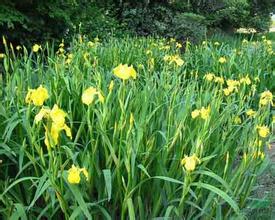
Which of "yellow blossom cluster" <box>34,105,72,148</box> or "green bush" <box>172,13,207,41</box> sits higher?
"yellow blossom cluster" <box>34,105,72,148</box>

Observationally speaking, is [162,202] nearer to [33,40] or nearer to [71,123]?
[71,123]

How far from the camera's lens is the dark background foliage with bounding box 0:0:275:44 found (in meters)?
5.62

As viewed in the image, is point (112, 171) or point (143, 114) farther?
point (143, 114)

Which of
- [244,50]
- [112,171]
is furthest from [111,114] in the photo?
[244,50]

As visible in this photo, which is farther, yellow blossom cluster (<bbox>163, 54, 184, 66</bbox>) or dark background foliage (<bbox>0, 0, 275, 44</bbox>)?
dark background foliage (<bbox>0, 0, 275, 44</bbox>)

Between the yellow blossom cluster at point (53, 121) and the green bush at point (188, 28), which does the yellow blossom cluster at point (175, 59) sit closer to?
the yellow blossom cluster at point (53, 121)

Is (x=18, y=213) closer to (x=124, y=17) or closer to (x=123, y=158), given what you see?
(x=123, y=158)

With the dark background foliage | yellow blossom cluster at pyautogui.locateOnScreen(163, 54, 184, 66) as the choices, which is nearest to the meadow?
yellow blossom cluster at pyautogui.locateOnScreen(163, 54, 184, 66)

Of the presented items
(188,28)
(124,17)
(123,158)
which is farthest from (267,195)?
(124,17)

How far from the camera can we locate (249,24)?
12453 mm

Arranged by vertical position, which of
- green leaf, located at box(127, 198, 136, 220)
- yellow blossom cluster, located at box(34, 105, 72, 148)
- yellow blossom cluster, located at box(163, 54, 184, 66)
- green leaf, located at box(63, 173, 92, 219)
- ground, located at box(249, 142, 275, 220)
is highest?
yellow blossom cluster, located at box(34, 105, 72, 148)

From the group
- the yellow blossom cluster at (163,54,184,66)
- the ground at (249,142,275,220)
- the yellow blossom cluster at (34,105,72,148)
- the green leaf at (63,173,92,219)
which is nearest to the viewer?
the yellow blossom cluster at (34,105,72,148)

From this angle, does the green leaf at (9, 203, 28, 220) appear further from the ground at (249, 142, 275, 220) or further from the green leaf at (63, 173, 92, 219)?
the ground at (249, 142, 275, 220)

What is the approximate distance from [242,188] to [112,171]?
54 cm
